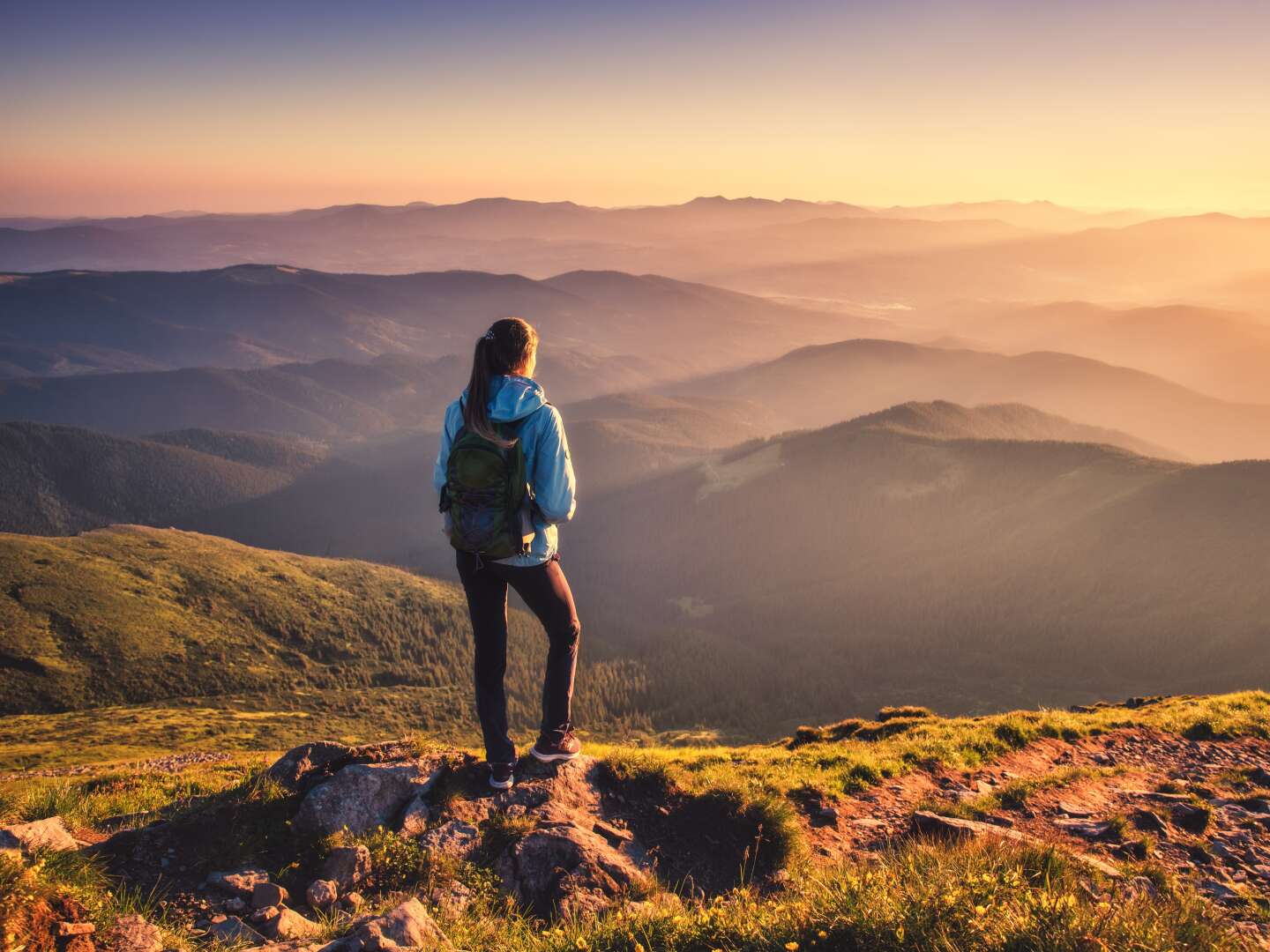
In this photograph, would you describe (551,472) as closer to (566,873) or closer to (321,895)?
(566,873)

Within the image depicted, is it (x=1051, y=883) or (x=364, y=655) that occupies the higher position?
(x=1051, y=883)

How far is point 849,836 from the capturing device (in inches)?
353

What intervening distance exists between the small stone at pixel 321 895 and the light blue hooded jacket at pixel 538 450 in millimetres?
3623

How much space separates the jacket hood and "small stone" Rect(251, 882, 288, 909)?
5.03 meters

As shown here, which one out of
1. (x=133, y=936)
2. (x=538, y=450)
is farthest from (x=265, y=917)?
(x=538, y=450)

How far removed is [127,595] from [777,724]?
109 metres

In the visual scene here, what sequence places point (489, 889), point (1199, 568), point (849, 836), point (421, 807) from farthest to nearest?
point (1199, 568), point (849, 836), point (421, 807), point (489, 889)

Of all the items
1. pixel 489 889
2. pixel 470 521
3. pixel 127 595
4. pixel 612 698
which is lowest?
pixel 612 698

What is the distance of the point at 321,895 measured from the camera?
6.73 meters

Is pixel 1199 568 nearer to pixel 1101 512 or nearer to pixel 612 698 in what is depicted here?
pixel 1101 512

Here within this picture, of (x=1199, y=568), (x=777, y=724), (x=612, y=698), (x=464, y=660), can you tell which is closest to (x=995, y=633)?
(x=1199, y=568)

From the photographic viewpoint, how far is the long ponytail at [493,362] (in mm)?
7230

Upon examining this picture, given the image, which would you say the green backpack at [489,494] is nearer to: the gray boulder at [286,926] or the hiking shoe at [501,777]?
the hiking shoe at [501,777]

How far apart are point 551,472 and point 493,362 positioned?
1.35m
